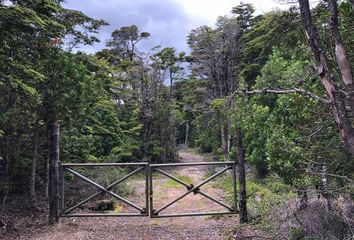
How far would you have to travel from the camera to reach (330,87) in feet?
11.0

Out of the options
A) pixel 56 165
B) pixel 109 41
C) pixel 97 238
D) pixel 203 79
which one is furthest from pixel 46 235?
pixel 109 41

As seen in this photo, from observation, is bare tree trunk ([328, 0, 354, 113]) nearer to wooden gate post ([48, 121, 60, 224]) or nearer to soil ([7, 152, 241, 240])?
soil ([7, 152, 241, 240])

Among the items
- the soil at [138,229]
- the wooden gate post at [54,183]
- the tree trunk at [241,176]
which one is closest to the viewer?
the soil at [138,229]

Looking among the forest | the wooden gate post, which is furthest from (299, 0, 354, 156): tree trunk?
the wooden gate post

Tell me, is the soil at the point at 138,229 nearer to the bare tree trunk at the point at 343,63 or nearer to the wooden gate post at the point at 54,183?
the wooden gate post at the point at 54,183

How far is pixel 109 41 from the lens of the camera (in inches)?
1179

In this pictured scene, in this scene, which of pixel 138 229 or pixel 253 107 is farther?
pixel 253 107

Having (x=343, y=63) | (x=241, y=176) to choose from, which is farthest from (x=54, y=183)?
(x=343, y=63)

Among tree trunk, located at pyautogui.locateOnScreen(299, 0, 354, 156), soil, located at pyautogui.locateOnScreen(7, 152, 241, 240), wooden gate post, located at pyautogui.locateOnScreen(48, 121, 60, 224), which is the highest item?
tree trunk, located at pyautogui.locateOnScreen(299, 0, 354, 156)

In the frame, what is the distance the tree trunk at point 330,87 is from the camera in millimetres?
3250

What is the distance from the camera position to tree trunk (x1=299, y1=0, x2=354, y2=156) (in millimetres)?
3250

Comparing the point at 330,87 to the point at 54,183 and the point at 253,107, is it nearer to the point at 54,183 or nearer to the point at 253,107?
the point at 253,107

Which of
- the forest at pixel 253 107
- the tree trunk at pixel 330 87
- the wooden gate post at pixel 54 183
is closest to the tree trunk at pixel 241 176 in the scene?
the forest at pixel 253 107

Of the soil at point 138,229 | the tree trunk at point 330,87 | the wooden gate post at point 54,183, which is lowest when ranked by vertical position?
the soil at point 138,229
